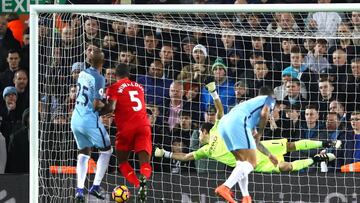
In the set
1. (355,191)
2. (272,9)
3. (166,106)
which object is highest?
(272,9)

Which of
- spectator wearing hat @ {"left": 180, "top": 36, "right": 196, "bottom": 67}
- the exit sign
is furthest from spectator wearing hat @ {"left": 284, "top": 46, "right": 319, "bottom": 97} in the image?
the exit sign

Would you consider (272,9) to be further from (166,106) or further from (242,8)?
(166,106)

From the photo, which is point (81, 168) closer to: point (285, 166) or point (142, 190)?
point (142, 190)

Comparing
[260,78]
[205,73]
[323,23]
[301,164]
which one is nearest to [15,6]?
[205,73]

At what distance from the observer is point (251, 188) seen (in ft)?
40.8

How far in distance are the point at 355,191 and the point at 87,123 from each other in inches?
113

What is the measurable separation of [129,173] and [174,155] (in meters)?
0.53

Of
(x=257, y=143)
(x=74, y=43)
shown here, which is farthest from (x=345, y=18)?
(x=74, y=43)

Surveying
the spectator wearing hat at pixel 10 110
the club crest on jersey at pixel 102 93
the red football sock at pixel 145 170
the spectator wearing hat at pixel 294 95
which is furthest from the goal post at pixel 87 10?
the spectator wearing hat at pixel 10 110

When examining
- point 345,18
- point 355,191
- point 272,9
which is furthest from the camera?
point 345,18

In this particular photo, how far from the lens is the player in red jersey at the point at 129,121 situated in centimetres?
1245

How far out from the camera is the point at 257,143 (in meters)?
12.4

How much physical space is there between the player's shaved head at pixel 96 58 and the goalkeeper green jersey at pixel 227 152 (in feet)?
4.54

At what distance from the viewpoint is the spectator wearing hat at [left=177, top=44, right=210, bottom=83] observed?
12.7 meters
